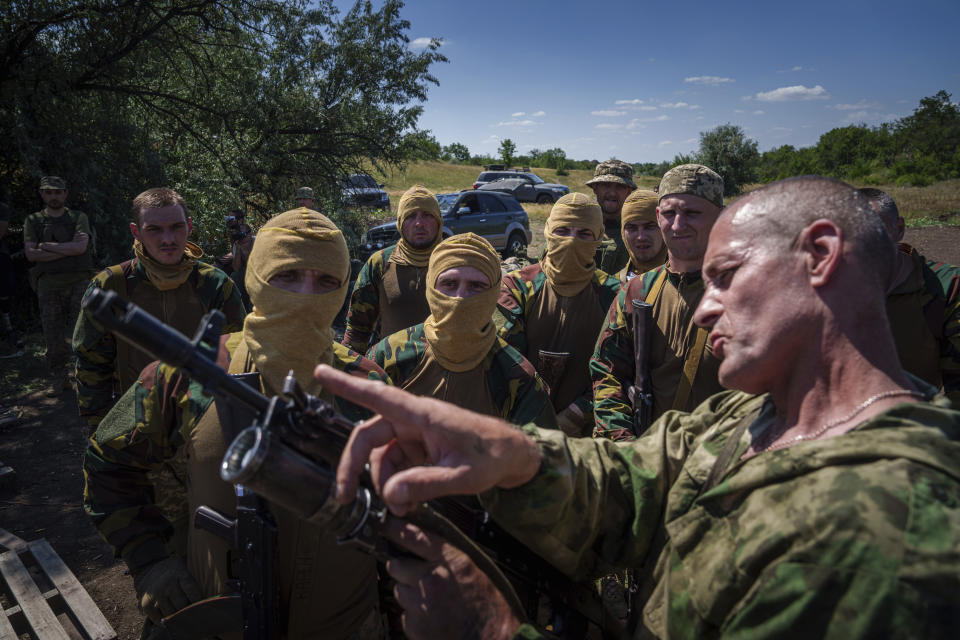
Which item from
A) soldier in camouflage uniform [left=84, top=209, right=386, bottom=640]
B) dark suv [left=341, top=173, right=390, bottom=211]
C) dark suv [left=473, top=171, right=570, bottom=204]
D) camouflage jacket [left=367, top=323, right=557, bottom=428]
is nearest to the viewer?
soldier in camouflage uniform [left=84, top=209, right=386, bottom=640]

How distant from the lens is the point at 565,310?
4.14 meters

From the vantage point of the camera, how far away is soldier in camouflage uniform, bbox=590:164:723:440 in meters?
3.12

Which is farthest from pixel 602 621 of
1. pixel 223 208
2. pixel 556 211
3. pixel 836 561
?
pixel 223 208

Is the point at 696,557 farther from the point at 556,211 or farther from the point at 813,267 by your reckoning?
the point at 556,211

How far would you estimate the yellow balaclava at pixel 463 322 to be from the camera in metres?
2.77

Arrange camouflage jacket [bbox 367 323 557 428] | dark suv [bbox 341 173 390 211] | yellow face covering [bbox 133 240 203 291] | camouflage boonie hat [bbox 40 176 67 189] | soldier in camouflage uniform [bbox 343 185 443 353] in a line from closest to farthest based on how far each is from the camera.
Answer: camouflage jacket [bbox 367 323 557 428]
yellow face covering [bbox 133 240 203 291]
soldier in camouflage uniform [bbox 343 185 443 353]
camouflage boonie hat [bbox 40 176 67 189]
dark suv [bbox 341 173 390 211]

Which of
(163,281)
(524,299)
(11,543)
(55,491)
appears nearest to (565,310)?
(524,299)

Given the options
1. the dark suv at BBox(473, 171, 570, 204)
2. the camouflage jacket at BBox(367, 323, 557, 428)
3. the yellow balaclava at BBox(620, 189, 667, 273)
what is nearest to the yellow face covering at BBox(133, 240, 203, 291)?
the camouflage jacket at BBox(367, 323, 557, 428)

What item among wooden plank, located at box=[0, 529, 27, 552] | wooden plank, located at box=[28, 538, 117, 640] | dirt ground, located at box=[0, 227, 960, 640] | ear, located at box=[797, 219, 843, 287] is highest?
ear, located at box=[797, 219, 843, 287]

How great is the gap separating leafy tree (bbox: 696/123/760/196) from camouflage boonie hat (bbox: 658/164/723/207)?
134 ft

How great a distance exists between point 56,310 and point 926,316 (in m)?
9.30

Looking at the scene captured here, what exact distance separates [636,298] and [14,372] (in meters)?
8.79

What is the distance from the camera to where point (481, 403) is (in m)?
2.69

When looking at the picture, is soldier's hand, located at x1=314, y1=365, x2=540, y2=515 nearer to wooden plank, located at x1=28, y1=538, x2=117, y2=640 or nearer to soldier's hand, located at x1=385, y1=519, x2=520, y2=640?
soldier's hand, located at x1=385, y1=519, x2=520, y2=640
